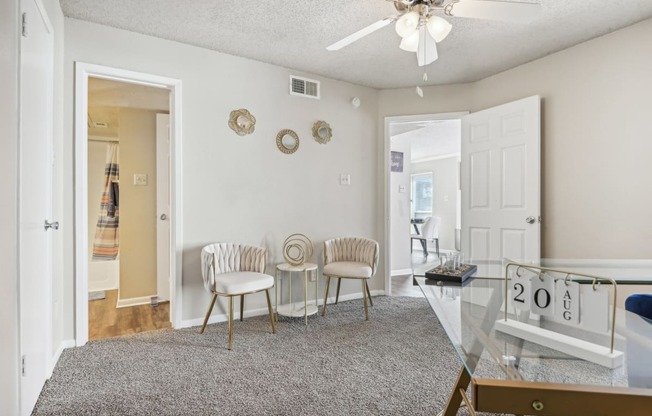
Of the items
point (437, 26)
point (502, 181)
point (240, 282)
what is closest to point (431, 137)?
point (502, 181)

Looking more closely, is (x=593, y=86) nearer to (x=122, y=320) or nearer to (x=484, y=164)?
(x=484, y=164)

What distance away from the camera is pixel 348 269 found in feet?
10.9

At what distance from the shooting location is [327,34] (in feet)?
9.53

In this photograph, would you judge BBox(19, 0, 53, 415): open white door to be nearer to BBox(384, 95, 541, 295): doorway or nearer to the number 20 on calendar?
the number 20 on calendar

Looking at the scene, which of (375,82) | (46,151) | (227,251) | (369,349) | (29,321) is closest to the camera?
(29,321)

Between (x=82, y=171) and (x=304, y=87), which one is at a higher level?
(x=304, y=87)

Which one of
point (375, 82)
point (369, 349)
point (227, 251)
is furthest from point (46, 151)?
point (375, 82)

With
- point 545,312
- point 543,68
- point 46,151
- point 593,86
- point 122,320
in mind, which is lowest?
point 122,320

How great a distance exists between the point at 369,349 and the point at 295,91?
2.52 metres

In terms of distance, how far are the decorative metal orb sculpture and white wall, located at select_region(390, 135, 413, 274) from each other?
8.19 ft

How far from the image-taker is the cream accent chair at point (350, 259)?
10.9ft

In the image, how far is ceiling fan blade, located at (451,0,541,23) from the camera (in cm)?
188

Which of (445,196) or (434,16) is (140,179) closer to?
(434,16)

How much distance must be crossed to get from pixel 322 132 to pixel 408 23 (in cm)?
191
